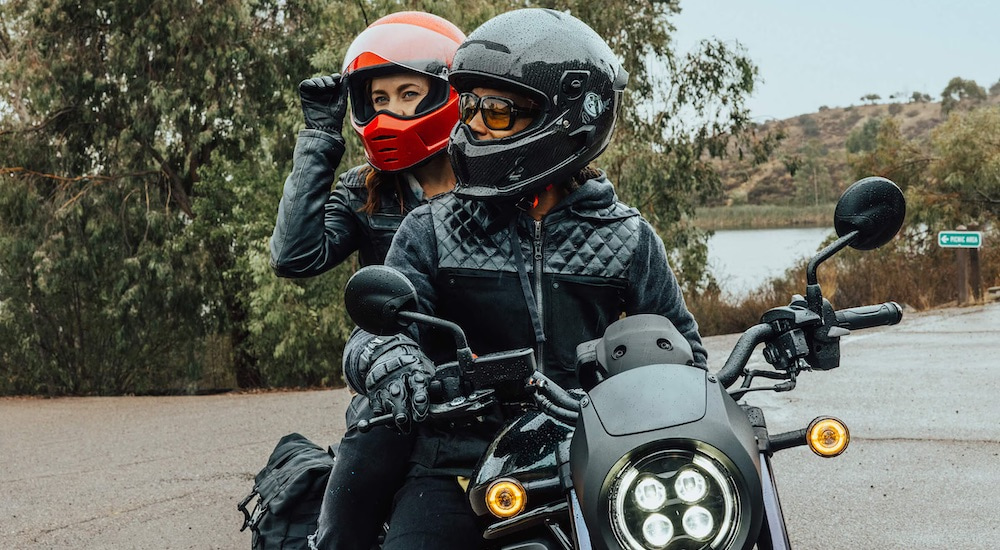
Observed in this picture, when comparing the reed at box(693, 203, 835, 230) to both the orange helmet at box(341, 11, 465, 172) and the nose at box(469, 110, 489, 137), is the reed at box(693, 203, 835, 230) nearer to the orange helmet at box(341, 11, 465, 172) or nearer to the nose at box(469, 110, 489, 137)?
the orange helmet at box(341, 11, 465, 172)

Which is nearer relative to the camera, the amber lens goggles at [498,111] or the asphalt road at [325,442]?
the amber lens goggles at [498,111]

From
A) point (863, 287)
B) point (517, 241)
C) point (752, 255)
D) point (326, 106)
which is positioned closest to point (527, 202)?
point (517, 241)

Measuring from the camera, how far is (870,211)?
207 centimetres

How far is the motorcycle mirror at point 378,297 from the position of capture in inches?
74.3

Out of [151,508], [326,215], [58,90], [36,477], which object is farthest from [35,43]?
[326,215]

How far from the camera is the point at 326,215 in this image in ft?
12.3

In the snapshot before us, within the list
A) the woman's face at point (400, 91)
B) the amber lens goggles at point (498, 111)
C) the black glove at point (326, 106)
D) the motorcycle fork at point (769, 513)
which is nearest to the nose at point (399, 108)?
the woman's face at point (400, 91)

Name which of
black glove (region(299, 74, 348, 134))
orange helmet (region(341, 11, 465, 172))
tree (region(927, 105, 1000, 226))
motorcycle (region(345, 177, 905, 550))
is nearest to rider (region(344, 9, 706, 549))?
motorcycle (region(345, 177, 905, 550))

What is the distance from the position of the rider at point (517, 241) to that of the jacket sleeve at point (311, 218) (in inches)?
42.2

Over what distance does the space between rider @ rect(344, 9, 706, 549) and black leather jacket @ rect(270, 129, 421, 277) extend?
40.0 inches

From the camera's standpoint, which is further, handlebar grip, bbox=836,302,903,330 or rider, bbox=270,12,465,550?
rider, bbox=270,12,465,550

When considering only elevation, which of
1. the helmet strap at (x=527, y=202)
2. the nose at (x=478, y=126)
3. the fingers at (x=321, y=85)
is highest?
the fingers at (x=321, y=85)

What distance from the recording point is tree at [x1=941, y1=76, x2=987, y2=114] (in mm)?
66625

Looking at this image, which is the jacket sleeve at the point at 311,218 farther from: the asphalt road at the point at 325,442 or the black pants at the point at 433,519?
the asphalt road at the point at 325,442
